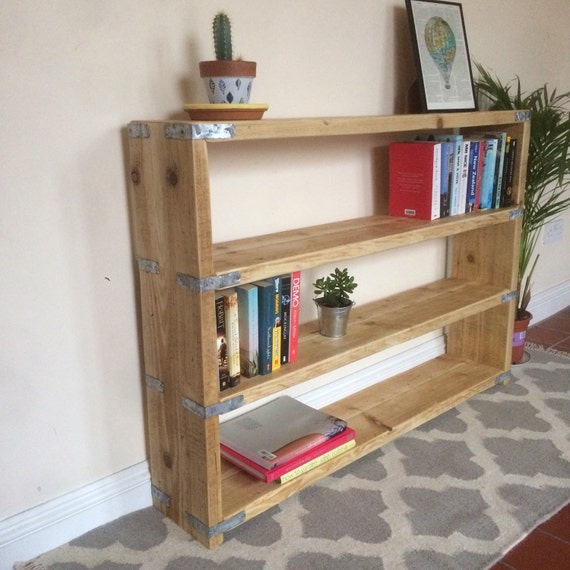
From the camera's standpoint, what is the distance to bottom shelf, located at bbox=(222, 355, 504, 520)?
1.65 m

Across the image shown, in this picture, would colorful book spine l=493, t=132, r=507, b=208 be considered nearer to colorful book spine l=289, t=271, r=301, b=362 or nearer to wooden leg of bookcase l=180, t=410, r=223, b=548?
colorful book spine l=289, t=271, r=301, b=362

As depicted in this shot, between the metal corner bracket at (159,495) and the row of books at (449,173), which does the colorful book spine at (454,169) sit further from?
the metal corner bracket at (159,495)

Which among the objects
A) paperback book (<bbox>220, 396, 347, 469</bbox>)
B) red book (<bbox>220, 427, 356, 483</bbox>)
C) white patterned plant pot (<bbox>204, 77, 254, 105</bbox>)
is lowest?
red book (<bbox>220, 427, 356, 483</bbox>)

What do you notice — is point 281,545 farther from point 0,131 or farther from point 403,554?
point 0,131

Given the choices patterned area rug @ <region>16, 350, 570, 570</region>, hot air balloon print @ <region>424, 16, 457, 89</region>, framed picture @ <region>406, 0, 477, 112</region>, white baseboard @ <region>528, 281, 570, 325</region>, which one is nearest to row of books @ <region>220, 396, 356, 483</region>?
patterned area rug @ <region>16, 350, 570, 570</region>

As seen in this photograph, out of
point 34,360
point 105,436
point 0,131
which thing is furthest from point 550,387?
point 0,131

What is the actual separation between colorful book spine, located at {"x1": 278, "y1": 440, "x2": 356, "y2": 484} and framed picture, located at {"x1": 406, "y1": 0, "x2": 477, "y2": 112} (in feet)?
3.59

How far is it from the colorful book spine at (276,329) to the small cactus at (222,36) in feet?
1.82

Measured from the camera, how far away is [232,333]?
154 cm

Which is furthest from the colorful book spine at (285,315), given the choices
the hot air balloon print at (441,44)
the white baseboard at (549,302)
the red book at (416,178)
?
the white baseboard at (549,302)

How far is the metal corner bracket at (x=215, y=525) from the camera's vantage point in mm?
1539

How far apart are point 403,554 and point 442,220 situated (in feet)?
3.37

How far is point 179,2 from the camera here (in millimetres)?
1548

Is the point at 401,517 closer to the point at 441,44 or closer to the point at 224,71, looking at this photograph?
the point at 224,71
